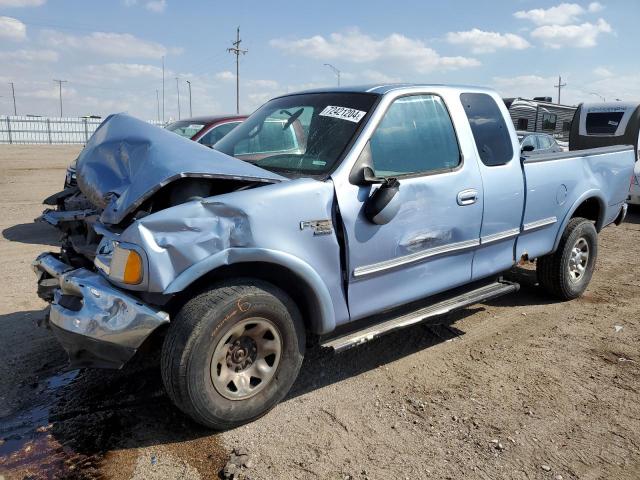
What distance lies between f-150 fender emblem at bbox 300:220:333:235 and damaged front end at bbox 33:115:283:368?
0.33 meters

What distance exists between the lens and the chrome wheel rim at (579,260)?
5504 mm

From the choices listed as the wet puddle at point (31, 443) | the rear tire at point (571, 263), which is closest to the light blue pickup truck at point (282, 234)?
the wet puddle at point (31, 443)

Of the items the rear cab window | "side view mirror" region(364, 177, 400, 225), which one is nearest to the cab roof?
"side view mirror" region(364, 177, 400, 225)

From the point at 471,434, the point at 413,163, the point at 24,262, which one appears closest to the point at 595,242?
the point at 413,163

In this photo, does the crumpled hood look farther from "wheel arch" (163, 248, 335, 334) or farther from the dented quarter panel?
"wheel arch" (163, 248, 335, 334)

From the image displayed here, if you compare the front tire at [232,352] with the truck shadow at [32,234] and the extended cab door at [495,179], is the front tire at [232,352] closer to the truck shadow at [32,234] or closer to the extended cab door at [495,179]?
the extended cab door at [495,179]

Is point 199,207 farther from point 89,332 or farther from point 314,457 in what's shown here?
point 314,457

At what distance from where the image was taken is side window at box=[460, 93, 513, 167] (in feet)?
14.2

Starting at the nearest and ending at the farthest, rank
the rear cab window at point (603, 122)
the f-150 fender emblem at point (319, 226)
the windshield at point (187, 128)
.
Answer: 1. the f-150 fender emblem at point (319, 226)
2. the windshield at point (187, 128)
3. the rear cab window at point (603, 122)

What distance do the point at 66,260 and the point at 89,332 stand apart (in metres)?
1.05

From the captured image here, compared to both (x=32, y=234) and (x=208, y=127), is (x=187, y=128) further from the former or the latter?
(x=32, y=234)

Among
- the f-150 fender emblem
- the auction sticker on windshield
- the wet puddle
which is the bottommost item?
the wet puddle

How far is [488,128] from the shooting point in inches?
177

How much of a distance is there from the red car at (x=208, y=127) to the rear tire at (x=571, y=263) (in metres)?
5.49
